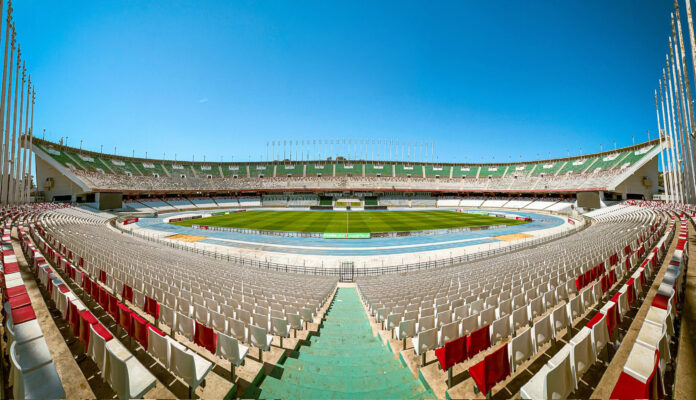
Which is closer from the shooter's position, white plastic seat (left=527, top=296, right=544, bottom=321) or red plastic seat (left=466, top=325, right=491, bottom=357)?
red plastic seat (left=466, top=325, right=491, bottom=357)

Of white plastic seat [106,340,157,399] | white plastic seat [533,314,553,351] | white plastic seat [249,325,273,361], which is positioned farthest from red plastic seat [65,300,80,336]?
white plastic seat [533,314,553,351]

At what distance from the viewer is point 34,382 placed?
3.03 meters

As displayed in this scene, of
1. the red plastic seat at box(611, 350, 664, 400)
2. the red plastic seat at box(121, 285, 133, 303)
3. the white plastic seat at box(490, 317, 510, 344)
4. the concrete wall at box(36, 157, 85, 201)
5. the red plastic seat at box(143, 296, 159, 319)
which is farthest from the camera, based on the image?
the concrete wall at box(36, 157, 85, 201)

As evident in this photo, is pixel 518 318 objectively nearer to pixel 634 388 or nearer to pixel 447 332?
pixel 447 332

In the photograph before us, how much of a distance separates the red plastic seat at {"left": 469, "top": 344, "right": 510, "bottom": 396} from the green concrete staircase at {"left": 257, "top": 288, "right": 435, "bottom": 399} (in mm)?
1092

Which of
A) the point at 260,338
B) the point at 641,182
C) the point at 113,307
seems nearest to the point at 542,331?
the point at 260,338

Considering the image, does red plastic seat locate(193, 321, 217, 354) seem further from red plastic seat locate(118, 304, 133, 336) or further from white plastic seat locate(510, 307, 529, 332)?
white plastic seat locate(510, 307, 529, 332)

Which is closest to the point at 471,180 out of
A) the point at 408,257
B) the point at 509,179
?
the point at 509,179

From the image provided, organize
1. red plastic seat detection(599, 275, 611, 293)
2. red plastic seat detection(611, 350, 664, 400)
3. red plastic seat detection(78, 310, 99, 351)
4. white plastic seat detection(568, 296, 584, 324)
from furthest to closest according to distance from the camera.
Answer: red plastic seat detection(599, 275, 611, 293), white plastic seat detection(568, 296, 584, 324), red plastic seat detection(78, 310, 99, 351), red plastic seat detection(611, 350, 664, 400)

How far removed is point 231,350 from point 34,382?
7.78 ft

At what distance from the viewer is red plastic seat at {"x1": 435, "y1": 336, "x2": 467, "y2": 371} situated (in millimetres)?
4410

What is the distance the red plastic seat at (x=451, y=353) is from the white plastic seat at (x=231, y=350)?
3531 mm

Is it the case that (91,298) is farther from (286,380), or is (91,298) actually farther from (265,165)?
(265,165)

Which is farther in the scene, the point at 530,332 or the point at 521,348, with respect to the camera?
the point at 530,332
